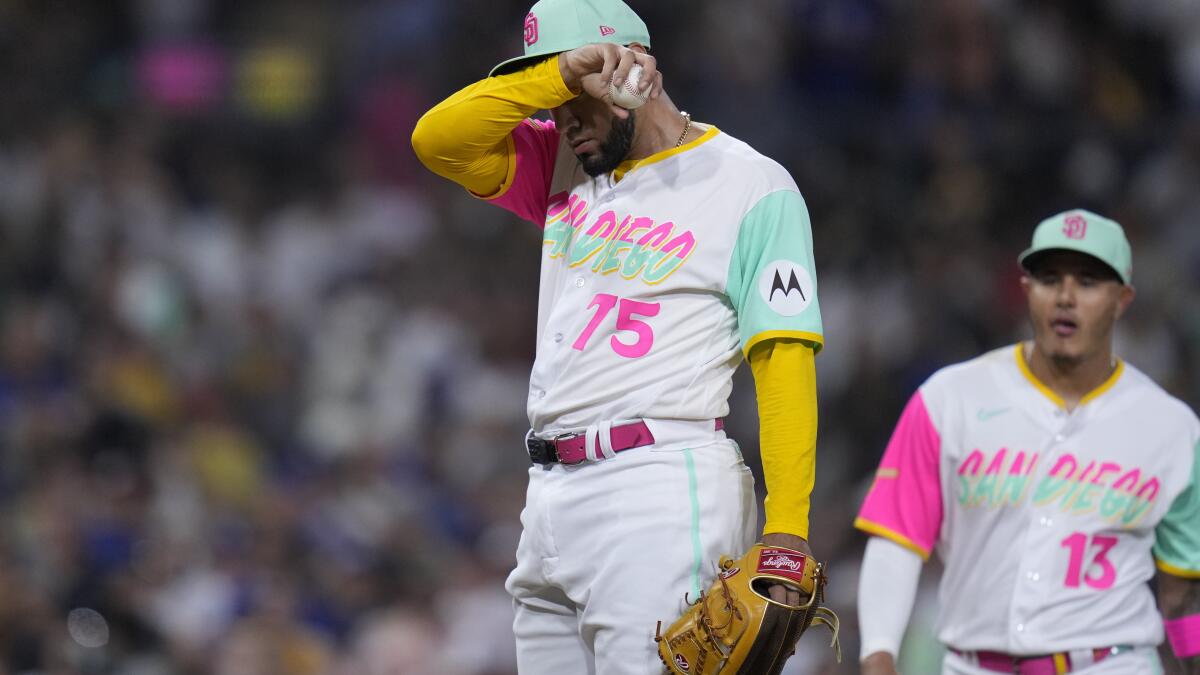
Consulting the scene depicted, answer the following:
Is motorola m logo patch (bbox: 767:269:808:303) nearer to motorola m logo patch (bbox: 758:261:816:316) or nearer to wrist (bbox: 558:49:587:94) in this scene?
motorola m logo patch (bbox: 758:261:816:316)

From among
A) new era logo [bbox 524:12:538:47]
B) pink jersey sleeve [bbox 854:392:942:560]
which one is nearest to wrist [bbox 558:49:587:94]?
new era logo [bbox 524:12:538:47]

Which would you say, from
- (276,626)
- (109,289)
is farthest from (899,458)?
(109,289)

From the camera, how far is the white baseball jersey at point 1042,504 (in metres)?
4.28

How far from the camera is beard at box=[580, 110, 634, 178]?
11.8 feet

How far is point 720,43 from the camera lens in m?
10.1

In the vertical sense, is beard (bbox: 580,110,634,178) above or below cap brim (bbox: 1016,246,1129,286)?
→ above

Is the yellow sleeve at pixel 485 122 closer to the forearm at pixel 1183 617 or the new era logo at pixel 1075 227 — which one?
the new era logo at pixel 1075 227

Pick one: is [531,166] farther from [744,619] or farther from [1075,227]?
[1075,227]

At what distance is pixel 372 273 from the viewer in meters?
9.95

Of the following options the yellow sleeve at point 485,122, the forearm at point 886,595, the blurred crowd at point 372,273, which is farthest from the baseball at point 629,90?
the blurred crowd at point 372,273

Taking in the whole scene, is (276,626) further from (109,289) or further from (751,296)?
(751,296)

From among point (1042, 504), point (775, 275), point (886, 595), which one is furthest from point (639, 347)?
point (1042, 504)

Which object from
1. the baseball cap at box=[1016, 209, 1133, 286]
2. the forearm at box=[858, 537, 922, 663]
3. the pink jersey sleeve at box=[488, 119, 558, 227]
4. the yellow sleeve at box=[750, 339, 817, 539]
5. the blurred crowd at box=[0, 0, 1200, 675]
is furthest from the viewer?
the blurred crowd at box=[0, 0, 1200, 675]

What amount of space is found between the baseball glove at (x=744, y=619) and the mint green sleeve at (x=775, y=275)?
46cm
